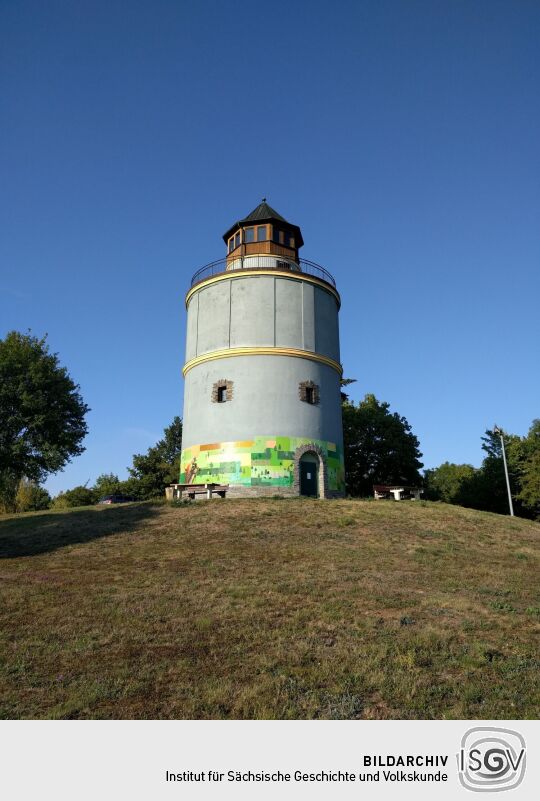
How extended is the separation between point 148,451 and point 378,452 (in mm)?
24598

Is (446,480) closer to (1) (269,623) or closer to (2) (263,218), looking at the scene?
(2) (263,218)

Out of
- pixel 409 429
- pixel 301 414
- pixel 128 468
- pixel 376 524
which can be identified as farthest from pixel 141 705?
pixel 128 468

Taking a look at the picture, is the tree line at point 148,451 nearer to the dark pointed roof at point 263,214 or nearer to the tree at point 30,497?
the tree at point 30,497

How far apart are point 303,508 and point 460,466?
62.4 metres

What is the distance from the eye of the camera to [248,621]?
1073 cm

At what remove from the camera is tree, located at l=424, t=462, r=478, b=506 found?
6589cm

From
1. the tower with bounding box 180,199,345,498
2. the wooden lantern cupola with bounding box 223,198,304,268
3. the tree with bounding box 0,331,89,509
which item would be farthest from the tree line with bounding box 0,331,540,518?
the wooden lantern cupola with bounding box 223,198,304,268

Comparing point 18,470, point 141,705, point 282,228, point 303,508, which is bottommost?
point 141,705

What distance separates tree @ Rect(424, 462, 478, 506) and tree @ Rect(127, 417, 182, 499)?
28035 millimetres

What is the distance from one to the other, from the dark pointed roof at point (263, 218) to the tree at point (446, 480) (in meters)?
36.4

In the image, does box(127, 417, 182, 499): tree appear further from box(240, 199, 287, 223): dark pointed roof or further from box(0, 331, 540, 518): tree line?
box(240, 199, 287, 223): dark pointed roof

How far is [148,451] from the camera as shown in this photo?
189 ft

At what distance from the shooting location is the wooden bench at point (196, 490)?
27328mm
